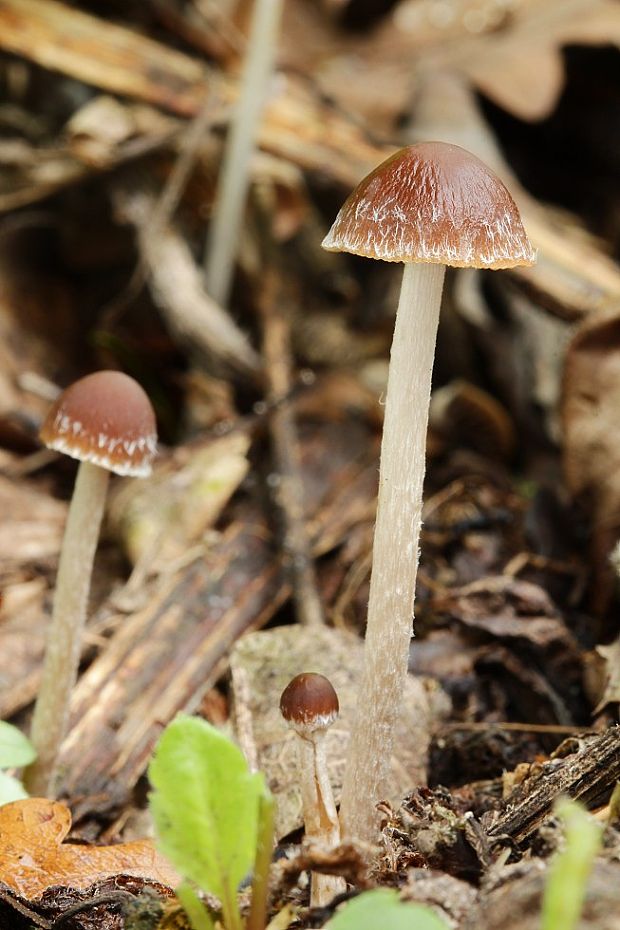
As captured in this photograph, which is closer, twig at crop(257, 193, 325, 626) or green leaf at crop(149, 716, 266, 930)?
green leaf at crop(149, 716, 266, 930)

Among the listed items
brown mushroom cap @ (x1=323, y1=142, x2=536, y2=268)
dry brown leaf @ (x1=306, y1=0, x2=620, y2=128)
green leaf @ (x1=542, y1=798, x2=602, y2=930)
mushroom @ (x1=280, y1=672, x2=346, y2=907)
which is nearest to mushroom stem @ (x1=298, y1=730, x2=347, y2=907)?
mushroom @ (x1=280, y1=672, x2=346, y2=907)

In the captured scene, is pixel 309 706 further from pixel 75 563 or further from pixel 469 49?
pixel 469 49

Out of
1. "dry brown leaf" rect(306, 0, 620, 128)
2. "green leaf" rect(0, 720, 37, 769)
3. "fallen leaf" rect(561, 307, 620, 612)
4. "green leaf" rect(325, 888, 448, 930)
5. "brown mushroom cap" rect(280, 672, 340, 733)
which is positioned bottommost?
"green leaf" rect(325, 888, 448, 930)

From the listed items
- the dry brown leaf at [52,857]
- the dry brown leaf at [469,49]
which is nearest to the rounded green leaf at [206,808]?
the dry brown leaf at [52,857]

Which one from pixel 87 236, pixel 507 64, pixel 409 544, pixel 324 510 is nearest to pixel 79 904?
pixel 409 544

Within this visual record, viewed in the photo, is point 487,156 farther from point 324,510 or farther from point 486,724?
point 486,724

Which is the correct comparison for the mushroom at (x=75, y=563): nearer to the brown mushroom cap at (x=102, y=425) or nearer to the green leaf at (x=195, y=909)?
the brown mushroom cap at (x=102, y=425)

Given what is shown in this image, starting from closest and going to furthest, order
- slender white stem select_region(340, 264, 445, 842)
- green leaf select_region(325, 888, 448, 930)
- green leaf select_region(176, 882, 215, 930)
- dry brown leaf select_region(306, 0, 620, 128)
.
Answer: green leaf select_region(325, 888, 448, 930) < green leaf select_region(176, 882, 215, 930) < slender white stem select_region(340, 264, 445, 842) < dry brown leaf select_region(306, 0, 620, 128)

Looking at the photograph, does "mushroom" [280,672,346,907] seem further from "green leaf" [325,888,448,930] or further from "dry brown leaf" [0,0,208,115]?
"dry brown leaf" [0,0,208,115]
